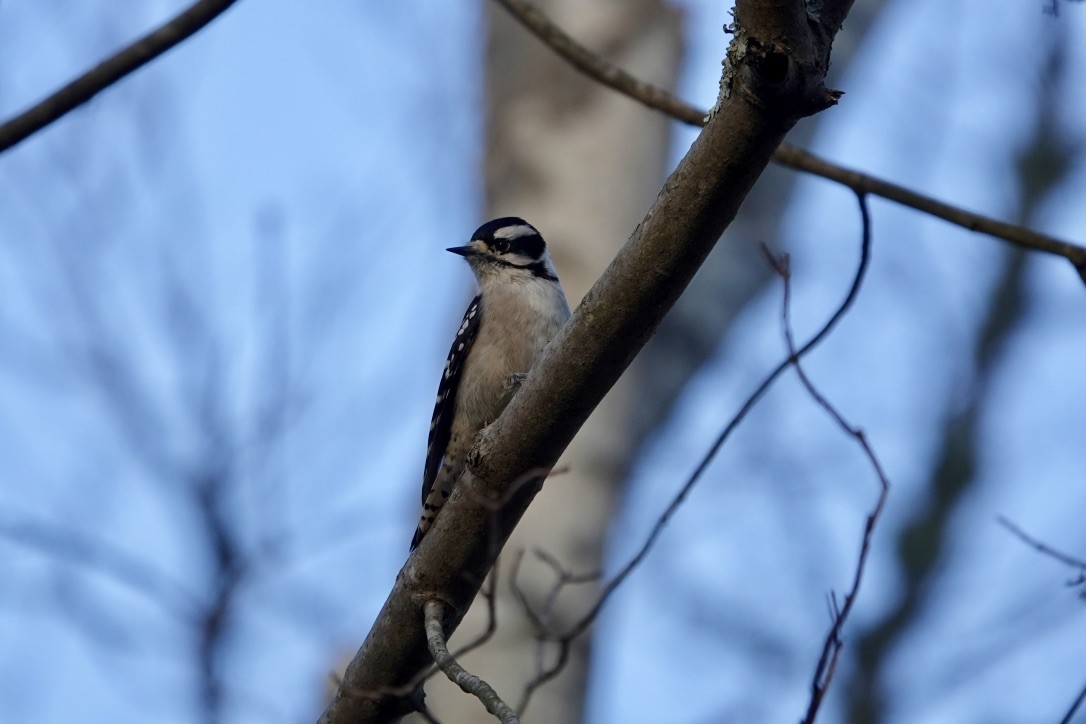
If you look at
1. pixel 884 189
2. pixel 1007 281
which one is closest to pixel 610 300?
pixel 884 189

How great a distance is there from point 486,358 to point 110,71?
2.71 meters

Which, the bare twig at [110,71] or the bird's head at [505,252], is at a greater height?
the bird's head at [505,252]

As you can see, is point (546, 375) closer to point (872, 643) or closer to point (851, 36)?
point (851, 36)

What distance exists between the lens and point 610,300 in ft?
9.43

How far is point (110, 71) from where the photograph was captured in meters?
3.35

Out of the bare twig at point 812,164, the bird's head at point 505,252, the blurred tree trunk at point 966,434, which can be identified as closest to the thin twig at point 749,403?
the bare twig at point 812,164

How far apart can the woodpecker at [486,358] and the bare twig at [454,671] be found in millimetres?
1999

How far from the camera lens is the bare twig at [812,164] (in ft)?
12.3

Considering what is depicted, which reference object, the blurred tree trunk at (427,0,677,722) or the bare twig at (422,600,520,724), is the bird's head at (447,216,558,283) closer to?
the blurred tree trunk at (427,0,677,722)

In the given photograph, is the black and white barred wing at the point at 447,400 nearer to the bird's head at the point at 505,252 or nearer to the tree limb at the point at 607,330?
the bird's head at the point at 505,252

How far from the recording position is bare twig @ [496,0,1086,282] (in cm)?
376

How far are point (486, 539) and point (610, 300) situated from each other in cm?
94

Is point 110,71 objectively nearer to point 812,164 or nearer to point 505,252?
point 812,164

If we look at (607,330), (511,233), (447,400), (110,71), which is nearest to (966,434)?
(511,233)
